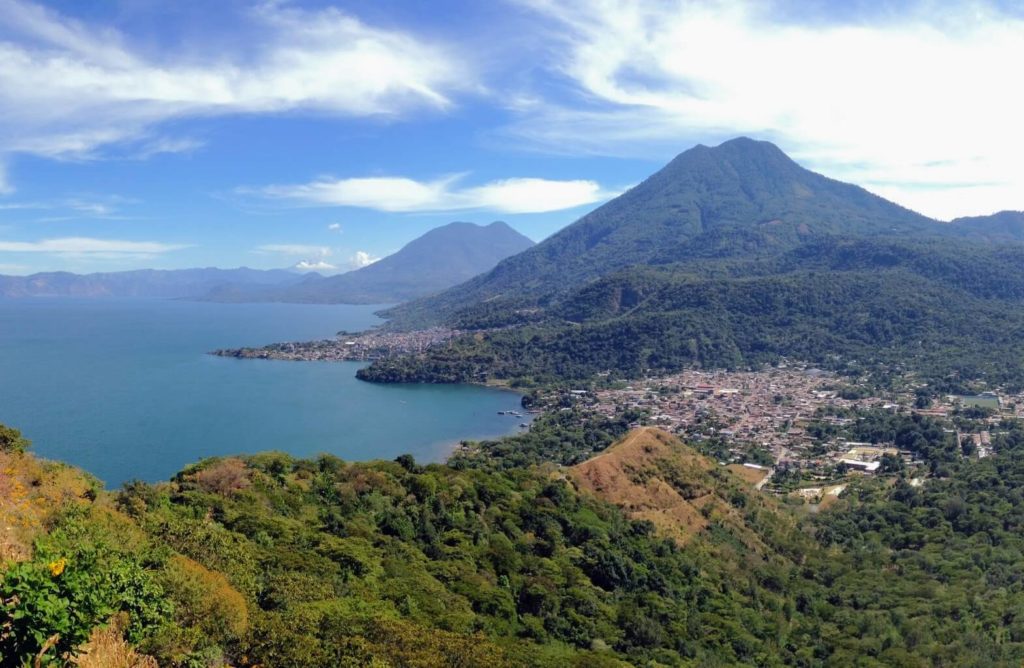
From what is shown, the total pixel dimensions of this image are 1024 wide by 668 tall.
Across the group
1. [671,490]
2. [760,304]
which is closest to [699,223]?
[760,304]

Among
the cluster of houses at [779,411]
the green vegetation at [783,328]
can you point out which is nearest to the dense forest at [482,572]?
the cluster of houses at [779,411]

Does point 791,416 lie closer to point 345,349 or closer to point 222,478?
point 222,478

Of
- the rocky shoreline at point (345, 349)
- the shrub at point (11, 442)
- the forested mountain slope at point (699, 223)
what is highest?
the forested mountain slope at point (699, 223)

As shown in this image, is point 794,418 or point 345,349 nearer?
point 794,418

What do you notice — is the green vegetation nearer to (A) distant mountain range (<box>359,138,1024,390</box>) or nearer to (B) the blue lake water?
(A) distant mountain range (<box>359,138,1024,390</box>)

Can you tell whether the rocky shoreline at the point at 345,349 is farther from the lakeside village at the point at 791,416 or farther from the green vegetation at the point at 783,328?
the lakeside village at the point at 791,416

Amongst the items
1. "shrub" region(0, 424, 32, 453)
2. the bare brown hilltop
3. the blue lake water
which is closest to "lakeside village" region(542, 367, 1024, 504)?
the bare brown hilltop
